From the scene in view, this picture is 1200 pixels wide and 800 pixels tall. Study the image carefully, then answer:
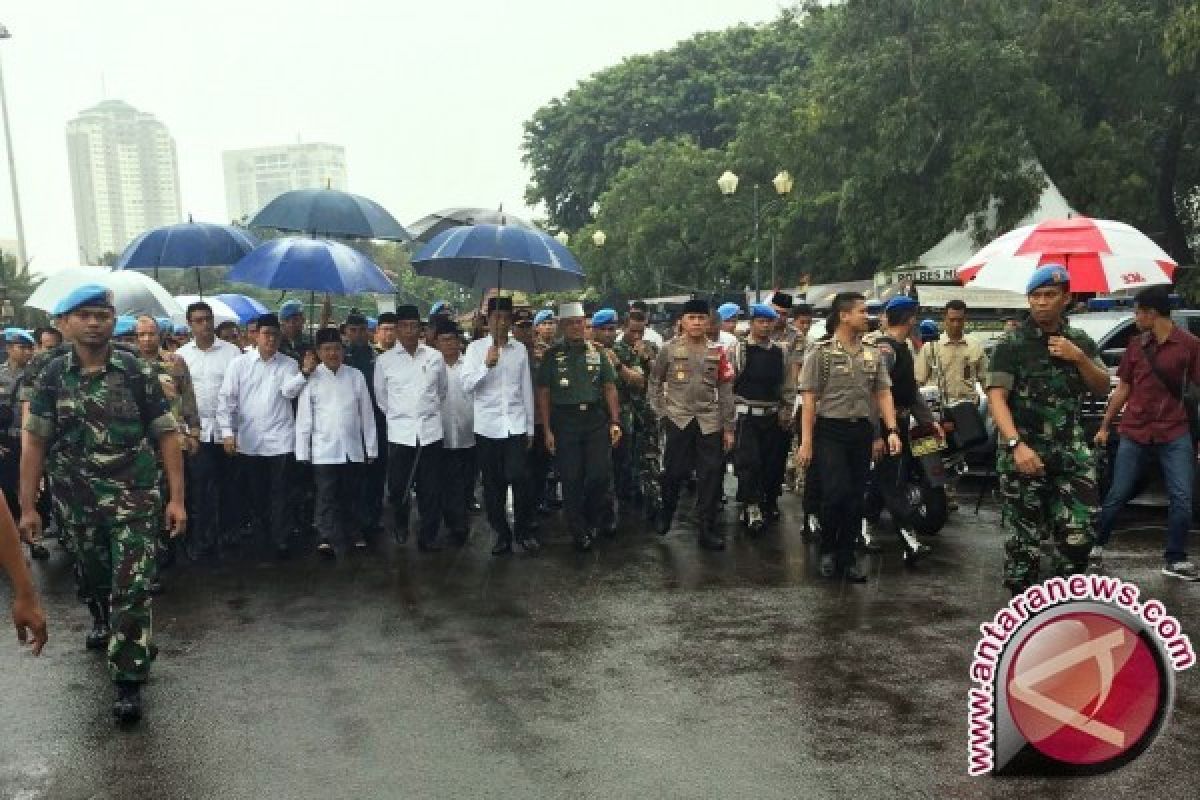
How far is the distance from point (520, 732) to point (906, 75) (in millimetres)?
15970

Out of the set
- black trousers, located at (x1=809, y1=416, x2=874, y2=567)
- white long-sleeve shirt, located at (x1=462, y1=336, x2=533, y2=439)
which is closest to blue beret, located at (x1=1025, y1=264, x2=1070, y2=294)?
black trousers, located at (x1=809, y1=416, x2=874, y2=567)

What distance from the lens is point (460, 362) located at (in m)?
8.66

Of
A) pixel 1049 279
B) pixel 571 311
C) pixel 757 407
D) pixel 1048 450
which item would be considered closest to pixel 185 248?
pixel 571 311

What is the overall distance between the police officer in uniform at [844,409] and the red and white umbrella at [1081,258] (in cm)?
82

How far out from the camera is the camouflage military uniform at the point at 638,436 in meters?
9.38

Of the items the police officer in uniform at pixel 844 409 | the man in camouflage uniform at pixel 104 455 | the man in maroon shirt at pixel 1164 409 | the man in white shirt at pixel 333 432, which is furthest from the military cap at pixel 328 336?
the man in maroon shirt at pixel 1164 409

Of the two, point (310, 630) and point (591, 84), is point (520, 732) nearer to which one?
point (310, 630)

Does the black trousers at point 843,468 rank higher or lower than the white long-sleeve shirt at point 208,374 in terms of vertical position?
lower

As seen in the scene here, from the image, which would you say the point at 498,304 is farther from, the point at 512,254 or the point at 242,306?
the point at 242,306

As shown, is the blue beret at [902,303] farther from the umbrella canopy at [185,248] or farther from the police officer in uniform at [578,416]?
the umbrella canopy at [185,248]

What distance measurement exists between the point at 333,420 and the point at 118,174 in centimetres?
12514

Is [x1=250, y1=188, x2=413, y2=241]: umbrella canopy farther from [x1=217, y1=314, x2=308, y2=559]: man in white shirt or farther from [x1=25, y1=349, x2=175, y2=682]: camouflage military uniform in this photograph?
[x1=25, y1=349, x2=175, y2=682]: camouflage military uniform

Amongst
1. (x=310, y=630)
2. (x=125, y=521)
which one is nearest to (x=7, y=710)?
(x=125, y=521)

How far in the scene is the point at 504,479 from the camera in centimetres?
821
